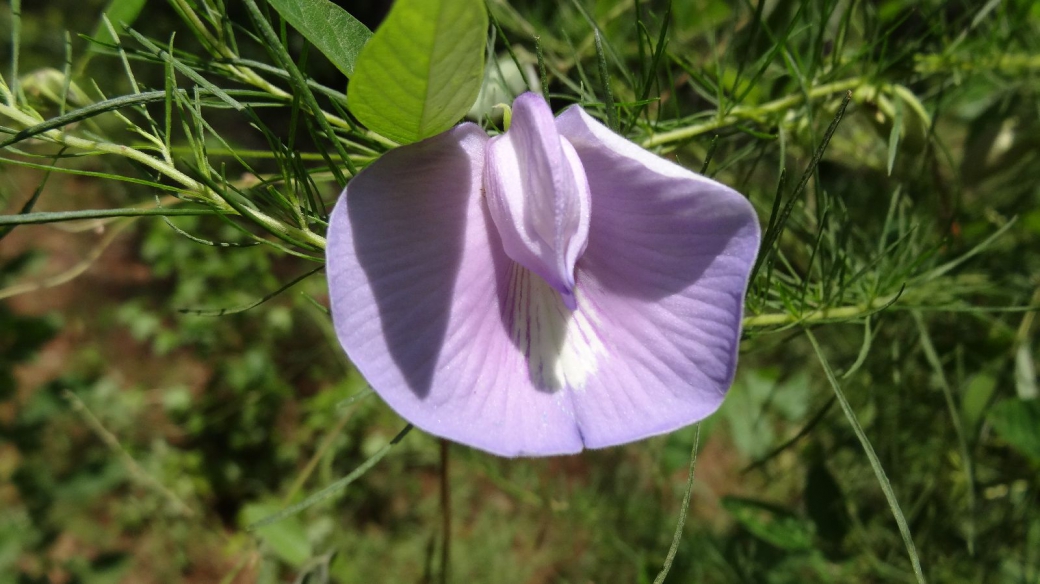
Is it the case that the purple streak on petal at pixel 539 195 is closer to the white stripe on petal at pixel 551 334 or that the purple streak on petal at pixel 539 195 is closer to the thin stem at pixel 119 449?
the white stripe on petal at pixel 551 334

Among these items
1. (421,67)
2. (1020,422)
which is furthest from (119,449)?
(1020,422)

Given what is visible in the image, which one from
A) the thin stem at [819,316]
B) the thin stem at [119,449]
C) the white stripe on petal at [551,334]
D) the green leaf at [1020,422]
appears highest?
the white stripe on petal at [551,334]

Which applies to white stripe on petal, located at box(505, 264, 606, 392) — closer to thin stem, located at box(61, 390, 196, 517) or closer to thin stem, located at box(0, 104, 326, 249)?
thin stem, located at box(0, 104, 326, 249)

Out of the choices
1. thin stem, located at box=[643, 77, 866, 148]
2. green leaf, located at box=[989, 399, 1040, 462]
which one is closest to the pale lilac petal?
thin stem, located at box=[643, 77, 866, 148]

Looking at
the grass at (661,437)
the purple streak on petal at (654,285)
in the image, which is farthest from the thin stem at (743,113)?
the purple streak on petal at (654,285)

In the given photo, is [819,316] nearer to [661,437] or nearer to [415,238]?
[415,238]

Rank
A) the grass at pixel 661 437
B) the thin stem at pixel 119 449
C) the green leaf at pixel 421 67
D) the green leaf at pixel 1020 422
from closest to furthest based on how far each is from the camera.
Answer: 1. the green leaf at pixel 421 67
2. the grass at pixel 661 437
3. the green leaf at pixel 1020 422
4. the thin stem at pixel 119 449
